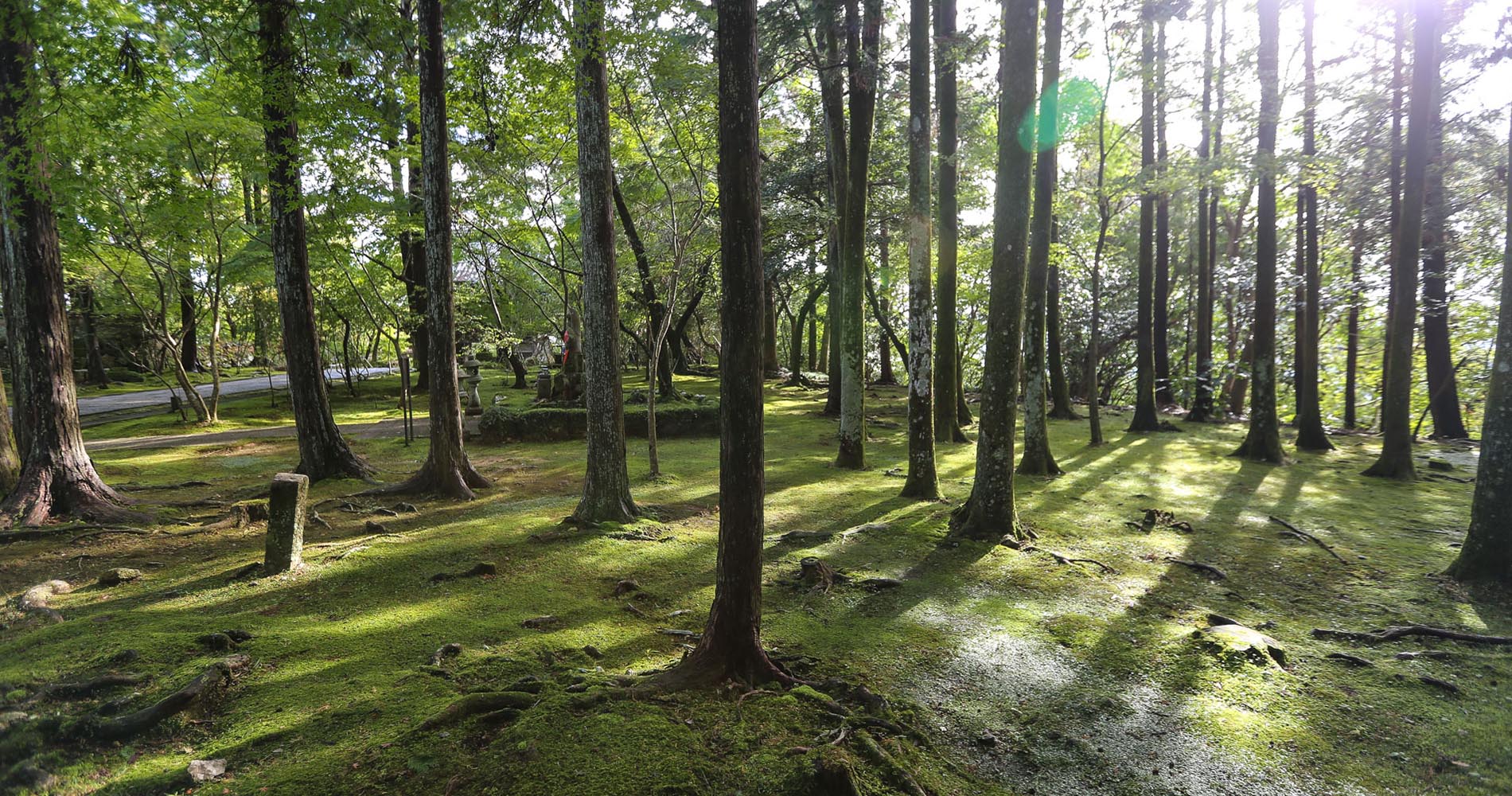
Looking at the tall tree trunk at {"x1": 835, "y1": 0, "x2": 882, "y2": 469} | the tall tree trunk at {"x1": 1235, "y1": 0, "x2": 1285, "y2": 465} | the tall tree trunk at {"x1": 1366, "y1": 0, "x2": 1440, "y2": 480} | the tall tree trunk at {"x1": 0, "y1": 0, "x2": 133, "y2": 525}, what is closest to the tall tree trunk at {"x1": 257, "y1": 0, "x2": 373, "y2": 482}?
the tall tree trunk at {"x1": 0, "y1": 0, "x2": 133, "y2": 525}

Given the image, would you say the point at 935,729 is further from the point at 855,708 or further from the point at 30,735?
the point at 30,735

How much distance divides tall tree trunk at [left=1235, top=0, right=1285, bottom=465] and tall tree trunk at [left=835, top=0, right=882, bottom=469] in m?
7.00

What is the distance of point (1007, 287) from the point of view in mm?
6848

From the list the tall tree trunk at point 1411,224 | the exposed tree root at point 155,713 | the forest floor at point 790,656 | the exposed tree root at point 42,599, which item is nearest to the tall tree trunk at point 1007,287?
the forest floor at point 790,656

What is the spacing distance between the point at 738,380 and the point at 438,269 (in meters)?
6.59

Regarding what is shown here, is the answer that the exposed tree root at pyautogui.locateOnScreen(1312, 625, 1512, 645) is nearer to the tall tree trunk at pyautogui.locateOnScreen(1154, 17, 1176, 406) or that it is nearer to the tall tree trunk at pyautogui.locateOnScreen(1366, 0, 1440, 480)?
the tall tree trunk at pyautogui.locateOnScreen(1366, 0, 1440, 480)

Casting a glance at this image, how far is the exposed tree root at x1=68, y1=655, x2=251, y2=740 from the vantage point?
3.23m

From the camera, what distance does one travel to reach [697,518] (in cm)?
819

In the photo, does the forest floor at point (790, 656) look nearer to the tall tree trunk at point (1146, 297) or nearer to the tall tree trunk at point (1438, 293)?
the tall tree trunk at point (1146, 297)

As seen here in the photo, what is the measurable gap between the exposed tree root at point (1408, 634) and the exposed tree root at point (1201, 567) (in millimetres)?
1240

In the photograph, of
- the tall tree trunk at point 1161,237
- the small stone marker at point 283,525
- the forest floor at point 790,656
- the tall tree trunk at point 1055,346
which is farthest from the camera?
the tall tree trunk at point 1055,346

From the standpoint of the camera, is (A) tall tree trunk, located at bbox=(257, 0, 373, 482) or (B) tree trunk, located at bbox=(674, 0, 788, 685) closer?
(B) tree trunk, located at bbox=(674, 0, 788, 685)

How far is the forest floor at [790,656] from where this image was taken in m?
3.14

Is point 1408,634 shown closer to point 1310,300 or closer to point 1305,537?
point 1305,537
